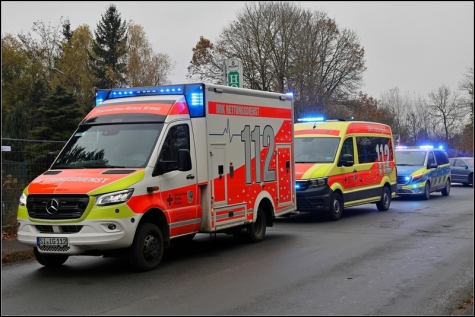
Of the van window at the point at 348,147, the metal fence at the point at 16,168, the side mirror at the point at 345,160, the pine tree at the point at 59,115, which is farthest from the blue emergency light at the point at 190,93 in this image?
the pine tree at the point at 59,115

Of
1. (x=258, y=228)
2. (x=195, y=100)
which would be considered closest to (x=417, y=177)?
(x=258, y=228)

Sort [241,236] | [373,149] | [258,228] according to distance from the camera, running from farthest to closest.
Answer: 1. [373,149]
2. [258,228]
3. [241,236]

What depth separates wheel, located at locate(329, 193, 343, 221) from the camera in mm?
16250

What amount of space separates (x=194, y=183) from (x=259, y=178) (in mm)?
2196

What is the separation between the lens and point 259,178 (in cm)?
1222

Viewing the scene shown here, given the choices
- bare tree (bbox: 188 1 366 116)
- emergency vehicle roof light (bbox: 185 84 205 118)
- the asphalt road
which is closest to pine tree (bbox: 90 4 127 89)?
bare tree (bbox: 188 1 366 116)

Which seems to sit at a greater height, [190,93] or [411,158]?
[190,93]

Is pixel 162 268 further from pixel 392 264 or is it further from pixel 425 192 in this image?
pixel 425 192

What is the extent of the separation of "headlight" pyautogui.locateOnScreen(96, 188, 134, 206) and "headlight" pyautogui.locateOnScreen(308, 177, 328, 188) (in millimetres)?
7623

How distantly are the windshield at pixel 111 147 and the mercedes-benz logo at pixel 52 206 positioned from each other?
948 millimetres

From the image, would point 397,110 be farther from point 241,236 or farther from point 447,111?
point 241,236

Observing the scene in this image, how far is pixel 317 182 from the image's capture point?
623 inches

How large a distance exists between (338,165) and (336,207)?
1.11 m

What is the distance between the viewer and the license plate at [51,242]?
28.6ft
